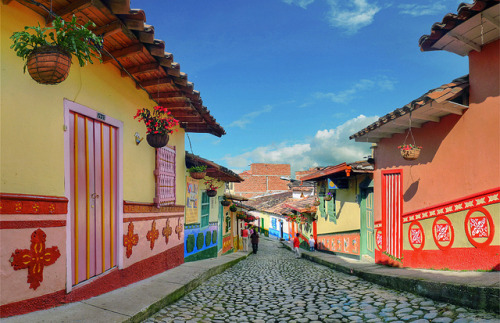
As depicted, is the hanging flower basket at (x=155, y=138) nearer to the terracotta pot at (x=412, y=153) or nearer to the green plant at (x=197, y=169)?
the green plant at (x=197, y=169)

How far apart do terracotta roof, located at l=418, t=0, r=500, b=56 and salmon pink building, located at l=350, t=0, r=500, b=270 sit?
11mm

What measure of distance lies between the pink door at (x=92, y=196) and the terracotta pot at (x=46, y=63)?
1.30 m

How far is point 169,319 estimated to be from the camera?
174 inches

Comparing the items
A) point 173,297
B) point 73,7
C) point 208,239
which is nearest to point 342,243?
point 208,239

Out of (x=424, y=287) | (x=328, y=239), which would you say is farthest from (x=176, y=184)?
(x=328, y=239)

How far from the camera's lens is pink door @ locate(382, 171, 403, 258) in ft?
27.3

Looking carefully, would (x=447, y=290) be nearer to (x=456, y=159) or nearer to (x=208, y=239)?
(x=456, y=159)

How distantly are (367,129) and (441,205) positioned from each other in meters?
2.82

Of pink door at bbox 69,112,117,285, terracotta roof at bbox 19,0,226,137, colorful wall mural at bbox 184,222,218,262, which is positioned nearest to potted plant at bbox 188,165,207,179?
colorful wall mural at bbox 184,222,218,262

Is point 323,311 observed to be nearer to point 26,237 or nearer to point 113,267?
point 113,267

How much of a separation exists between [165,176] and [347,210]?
26.7 ft

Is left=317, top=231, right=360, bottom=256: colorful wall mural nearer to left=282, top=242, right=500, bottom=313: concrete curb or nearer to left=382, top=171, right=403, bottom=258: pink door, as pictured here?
left=382, top=171, right=403, bottom=258: pink door

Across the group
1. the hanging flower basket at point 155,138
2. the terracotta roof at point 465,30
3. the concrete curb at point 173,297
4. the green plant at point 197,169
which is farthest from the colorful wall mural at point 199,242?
the terracotta roof at point 465,30

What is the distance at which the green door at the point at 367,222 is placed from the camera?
36.2 feet
